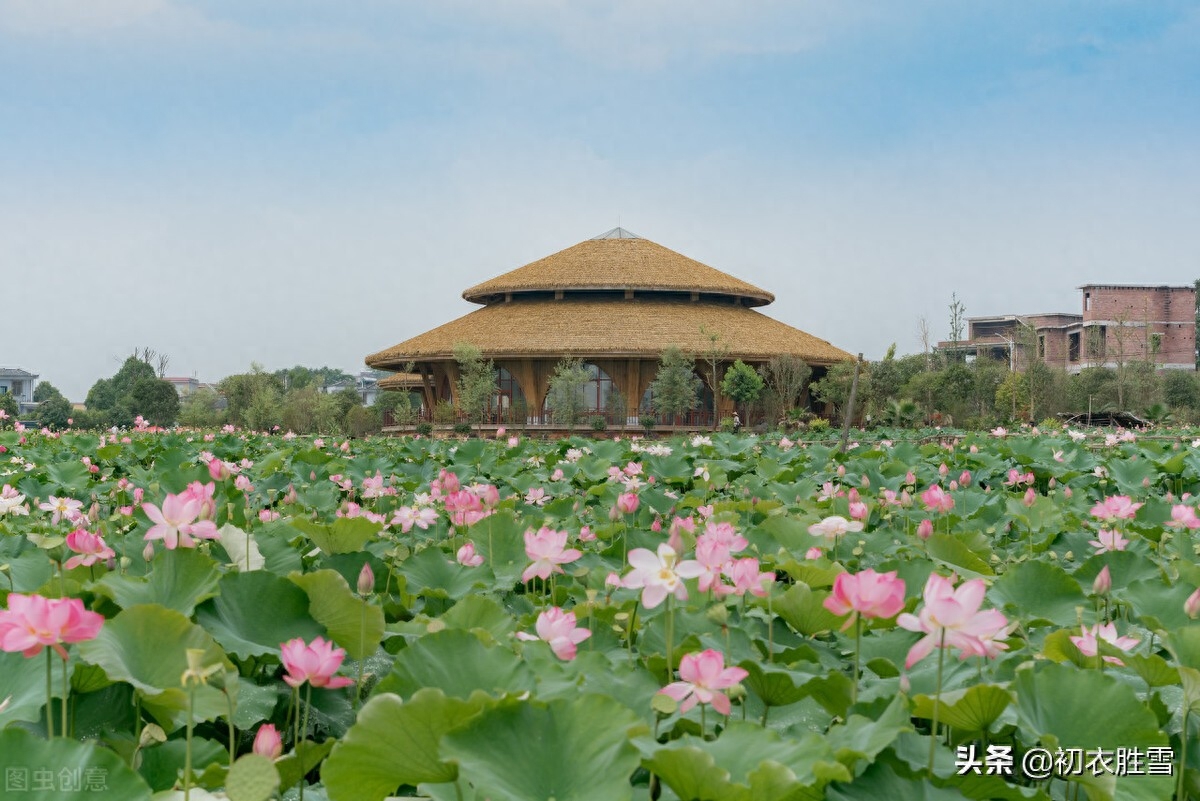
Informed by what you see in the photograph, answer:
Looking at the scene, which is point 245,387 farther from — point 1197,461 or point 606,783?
point 606,783

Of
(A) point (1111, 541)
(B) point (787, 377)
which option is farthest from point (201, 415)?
(A) point (1111, 541)

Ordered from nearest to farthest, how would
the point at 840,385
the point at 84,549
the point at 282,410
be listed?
the point at 84,549, the point at 840,385, the point at 282,410

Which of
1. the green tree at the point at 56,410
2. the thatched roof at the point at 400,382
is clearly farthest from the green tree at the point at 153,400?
the thatched roof at the point at 400,382

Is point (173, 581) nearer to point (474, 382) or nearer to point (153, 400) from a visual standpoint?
point (474, 382)

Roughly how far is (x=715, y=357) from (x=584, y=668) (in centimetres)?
3621

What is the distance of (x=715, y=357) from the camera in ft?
123

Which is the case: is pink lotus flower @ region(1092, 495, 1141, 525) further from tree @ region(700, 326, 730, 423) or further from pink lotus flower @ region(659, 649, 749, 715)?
tree @ region(700, 326, 730, 423)

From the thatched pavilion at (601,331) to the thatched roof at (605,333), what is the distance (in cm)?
5

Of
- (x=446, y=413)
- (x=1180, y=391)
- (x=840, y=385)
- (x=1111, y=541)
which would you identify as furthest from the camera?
(x=1180, y=391)

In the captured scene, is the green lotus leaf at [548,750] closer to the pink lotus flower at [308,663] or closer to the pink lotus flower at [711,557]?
the pink lotus flower at [308,663]

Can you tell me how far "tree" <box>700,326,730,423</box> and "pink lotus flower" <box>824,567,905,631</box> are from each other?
35128 millimetres

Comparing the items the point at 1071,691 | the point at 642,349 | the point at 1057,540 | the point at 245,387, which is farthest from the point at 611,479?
the point at 245,387

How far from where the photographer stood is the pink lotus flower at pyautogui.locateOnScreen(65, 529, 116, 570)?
2.31m

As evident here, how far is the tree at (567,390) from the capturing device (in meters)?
37.1
